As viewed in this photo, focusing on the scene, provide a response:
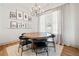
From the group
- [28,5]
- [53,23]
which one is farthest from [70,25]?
[28,5]

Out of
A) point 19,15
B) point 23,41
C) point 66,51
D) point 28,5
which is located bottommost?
point 66,51

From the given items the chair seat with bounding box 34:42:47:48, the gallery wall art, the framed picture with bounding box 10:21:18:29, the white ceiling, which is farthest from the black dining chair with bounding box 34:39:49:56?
the white ceiling

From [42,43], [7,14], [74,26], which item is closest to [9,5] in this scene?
[7,14]

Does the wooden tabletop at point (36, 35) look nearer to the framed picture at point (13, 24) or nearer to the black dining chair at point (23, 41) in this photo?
the black dining chair at point (23, 41)

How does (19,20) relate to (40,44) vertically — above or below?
above

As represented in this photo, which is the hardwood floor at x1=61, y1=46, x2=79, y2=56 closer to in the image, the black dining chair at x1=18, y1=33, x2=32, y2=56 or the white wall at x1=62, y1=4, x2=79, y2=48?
the white wall at x1=62, y1=4, x2=79, y2=48

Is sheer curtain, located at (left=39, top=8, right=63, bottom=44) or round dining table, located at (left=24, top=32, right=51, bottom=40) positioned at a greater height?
sheer curtain, located at (left=39, top=8, right=63, bottom=44)

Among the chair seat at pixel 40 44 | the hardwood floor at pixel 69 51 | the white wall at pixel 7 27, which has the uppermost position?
the white wall at pixel 7 27

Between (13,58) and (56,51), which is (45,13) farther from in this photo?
(13,58)

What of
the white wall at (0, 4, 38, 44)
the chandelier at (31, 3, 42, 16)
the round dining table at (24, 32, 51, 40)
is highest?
the chandelier at (31, 3, 42, 16)

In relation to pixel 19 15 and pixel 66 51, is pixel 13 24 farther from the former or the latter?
pixel 66 51

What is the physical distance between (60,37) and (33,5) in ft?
1.96

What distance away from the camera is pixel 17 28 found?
5.39 feet

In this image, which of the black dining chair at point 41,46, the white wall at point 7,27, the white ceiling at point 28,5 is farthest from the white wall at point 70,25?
the white wall at point 7,27
